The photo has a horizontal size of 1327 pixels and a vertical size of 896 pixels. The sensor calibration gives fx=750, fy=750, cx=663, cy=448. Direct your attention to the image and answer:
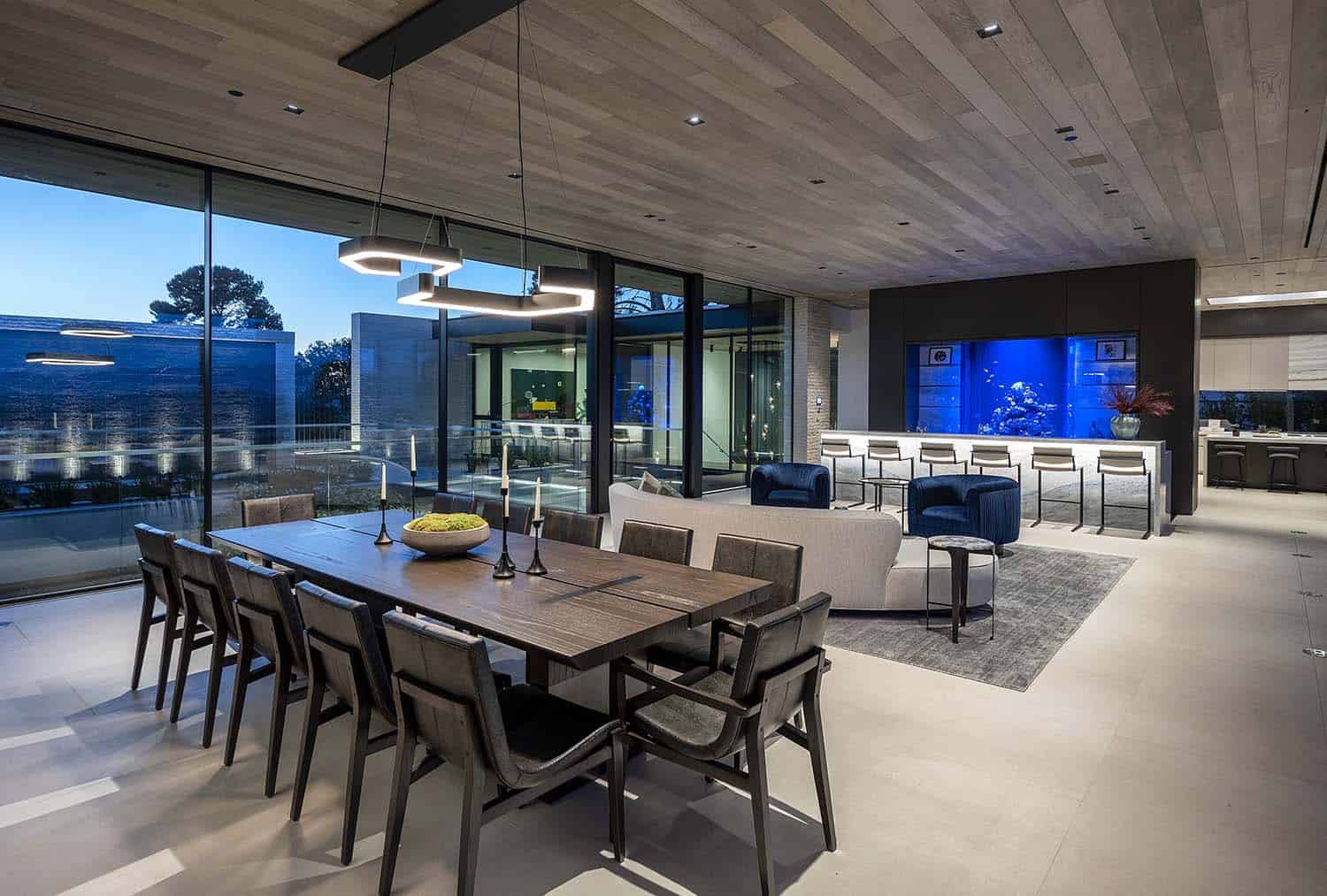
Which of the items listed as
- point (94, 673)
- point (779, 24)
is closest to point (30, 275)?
point (94, 673)

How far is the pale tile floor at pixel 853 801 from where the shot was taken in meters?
2.19

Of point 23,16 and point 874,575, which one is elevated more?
point 23,16

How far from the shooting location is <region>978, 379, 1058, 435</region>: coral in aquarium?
1016cm

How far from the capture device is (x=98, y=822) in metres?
2.44

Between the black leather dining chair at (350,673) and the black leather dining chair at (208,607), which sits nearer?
the black leather dining chair at (350,673)

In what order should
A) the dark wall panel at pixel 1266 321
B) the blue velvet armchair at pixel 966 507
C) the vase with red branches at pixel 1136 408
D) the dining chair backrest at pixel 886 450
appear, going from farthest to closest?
the dark wall panel at pixel 1266 321
the dining chair backrest at pixel 886 450
the vase with red branches at pixel 1136 408
the blue velvet armchair at pixel 966 507

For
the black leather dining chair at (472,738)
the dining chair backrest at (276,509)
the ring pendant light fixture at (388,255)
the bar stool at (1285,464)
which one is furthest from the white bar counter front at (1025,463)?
the black leather dining chair at (472,738)

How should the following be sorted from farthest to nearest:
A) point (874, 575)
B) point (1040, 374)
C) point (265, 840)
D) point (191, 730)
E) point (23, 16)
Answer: point (1040, 374)
point (874, 575)
point (23, 16)
point (191, 730)
point (265, 840)

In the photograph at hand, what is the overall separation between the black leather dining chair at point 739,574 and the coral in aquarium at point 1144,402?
24.0 ft

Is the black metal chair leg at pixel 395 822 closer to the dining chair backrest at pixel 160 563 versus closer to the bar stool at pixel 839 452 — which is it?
the dining chair backrest at pixel 160 563

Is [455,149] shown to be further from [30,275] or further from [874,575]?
[874,575]

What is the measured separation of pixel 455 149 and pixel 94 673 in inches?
145

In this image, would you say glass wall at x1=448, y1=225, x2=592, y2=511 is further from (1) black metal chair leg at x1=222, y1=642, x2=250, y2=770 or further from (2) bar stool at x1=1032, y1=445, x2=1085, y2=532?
(2) bar stool at x1=1032, y1=445, x2=1085, y2=532

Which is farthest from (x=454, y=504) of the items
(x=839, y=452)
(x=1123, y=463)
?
(x=1123, y=463)
